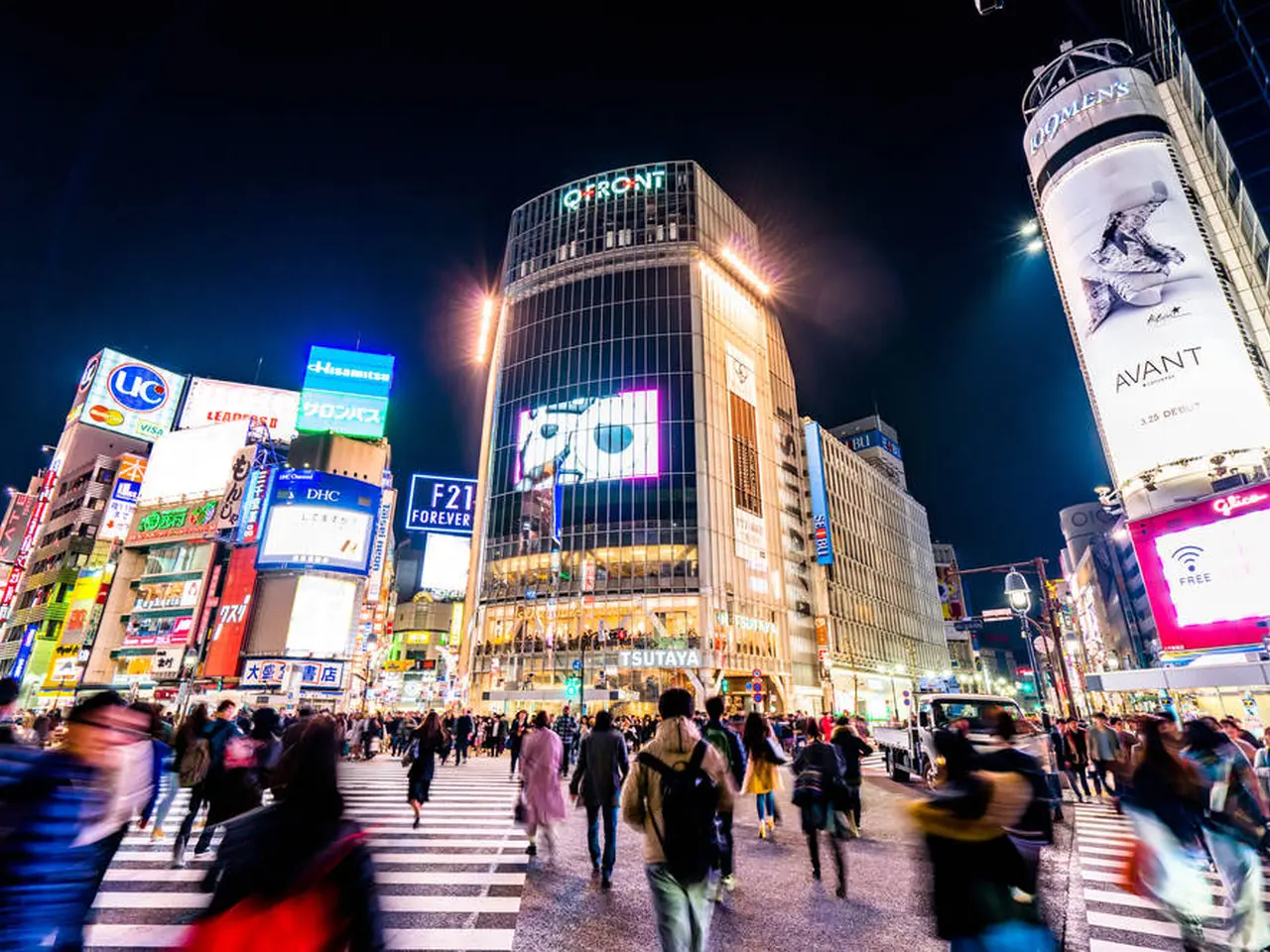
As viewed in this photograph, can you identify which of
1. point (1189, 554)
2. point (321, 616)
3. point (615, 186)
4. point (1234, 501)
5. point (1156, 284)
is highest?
point (615, 186)

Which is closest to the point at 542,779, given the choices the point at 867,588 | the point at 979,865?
the point at 979,865

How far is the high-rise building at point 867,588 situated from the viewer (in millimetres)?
66750

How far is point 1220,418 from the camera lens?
26188 mm

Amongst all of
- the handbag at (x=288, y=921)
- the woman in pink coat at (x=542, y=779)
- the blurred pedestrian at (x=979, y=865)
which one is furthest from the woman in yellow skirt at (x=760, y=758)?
the handbag at (x=288, y=921)

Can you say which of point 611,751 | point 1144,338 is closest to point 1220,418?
point 1144,338

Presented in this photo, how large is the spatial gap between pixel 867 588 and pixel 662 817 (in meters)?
80.2

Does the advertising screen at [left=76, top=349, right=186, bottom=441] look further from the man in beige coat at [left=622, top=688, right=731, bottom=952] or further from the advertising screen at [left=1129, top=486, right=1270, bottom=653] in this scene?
the advertising screen at [left=1129, top=486, right=1270, bottom=653]

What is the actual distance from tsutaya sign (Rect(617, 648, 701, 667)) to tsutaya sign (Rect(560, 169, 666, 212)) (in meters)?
47.8

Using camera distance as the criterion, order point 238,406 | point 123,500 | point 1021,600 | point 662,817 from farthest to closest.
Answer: point 238,406
point 123,500
point 1021,600
point 662,817

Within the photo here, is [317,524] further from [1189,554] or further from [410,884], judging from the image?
[1189,554]

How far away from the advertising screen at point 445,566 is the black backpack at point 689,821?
211 feet

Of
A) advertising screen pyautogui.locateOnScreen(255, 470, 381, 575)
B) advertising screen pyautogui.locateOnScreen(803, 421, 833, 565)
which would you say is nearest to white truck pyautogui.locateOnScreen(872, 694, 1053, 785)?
advertising screen pyautogui.locateOnScreen(255, 470, 381, 575)

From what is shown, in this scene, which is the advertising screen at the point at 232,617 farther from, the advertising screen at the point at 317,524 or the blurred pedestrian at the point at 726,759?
the blurred pedestrian at the point at 726,759

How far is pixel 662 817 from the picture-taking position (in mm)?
3930
